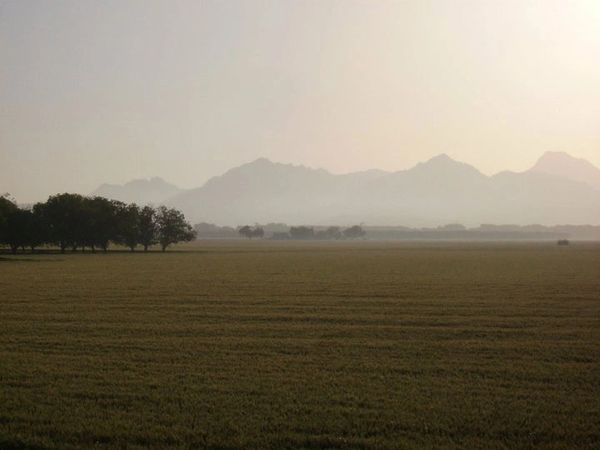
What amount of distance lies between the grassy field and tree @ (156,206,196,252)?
86529mm

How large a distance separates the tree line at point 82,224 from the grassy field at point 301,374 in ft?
215

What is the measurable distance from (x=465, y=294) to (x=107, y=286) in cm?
2125

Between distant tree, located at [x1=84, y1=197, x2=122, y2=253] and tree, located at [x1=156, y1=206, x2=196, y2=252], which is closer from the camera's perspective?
distant tree, located at [x1=84, y1=197, x2=122, y2=253]

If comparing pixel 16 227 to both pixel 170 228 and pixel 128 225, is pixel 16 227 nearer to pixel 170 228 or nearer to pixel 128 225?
pixel 128 225

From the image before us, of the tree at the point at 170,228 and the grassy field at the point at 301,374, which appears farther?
the tree at the point at 170,228

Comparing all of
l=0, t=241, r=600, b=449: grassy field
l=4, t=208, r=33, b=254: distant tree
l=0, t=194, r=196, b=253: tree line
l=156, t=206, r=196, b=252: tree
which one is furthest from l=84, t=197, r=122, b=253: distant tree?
l=0, t=241, r=600, b=449: grassy field

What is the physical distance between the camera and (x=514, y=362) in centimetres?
1456

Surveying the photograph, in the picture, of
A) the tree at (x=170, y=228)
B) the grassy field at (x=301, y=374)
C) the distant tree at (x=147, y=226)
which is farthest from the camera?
the tree at (x=170, y=228)

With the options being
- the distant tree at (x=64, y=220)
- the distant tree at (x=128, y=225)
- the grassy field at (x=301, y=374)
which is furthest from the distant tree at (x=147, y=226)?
the grassy field at (x=301, y=374)

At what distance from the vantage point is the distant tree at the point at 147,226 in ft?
358

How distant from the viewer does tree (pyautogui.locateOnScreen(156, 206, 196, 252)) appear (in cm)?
11312

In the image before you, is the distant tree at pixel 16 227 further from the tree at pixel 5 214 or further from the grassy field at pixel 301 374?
the grassy field at pixel 301 374

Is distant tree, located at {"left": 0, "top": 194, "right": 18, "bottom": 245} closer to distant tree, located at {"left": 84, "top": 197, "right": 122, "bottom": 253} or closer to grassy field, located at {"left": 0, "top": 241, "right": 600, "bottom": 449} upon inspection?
distant tree, located at {"left": 84, "top": 197, "right": 122, "bottom": 253}

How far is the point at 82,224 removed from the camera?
9469cm
